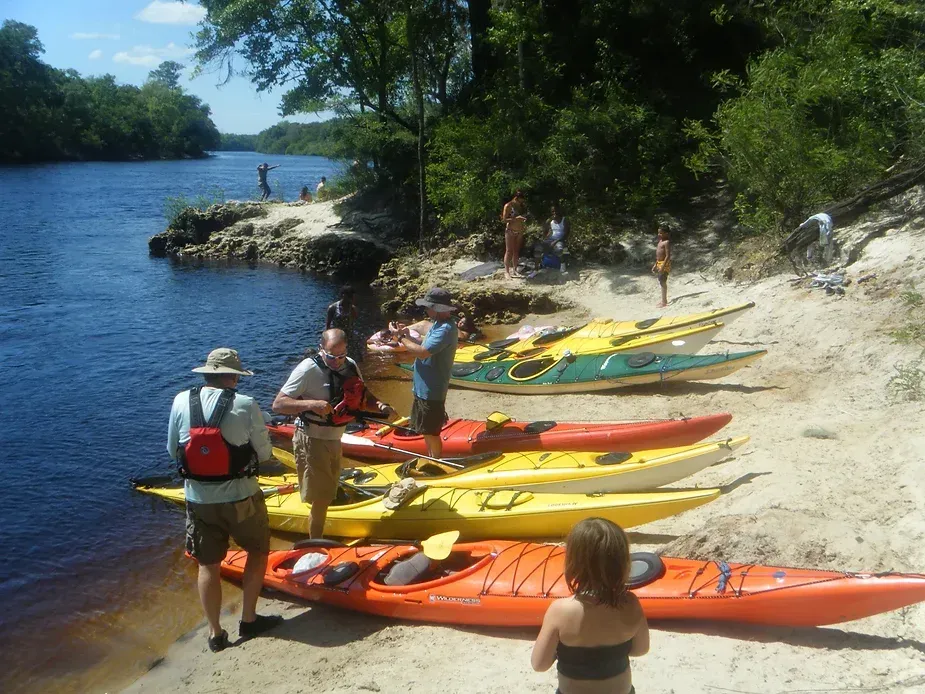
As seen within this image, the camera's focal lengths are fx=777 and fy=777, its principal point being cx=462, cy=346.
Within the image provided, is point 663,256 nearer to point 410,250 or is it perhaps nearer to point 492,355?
point 492,355

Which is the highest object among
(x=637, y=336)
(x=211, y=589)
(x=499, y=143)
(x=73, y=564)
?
(x=499, y=143)

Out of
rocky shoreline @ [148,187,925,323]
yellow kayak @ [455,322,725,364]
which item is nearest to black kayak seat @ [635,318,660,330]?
yellow kayak @ [455,322,725,364]

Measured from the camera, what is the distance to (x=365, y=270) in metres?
21.4

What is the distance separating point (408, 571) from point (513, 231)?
35.5 ft

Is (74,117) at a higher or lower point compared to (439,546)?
higher

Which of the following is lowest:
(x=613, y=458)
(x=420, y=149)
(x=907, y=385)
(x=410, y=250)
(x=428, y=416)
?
(x=613, y=458)

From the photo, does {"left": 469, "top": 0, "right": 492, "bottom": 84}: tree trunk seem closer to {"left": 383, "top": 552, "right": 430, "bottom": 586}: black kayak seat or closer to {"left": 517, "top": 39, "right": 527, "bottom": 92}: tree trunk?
{"left": 517, "top": 39, "right": 527, "bottom": 92}: tree trunk

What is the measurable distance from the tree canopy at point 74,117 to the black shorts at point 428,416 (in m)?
66.3

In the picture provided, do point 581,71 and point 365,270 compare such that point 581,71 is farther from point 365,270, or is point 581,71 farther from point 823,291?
point 823,291

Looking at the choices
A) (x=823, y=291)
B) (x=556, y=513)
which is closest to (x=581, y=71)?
(x=823, y=291)

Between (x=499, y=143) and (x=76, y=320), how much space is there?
9751 millimetres

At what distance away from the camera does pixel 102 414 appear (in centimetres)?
1048

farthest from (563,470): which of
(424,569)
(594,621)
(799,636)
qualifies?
(594,621)

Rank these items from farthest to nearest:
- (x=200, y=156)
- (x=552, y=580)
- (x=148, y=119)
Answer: (x=200, y=156)
(x=148, y=119)
(x=552, y=580)
